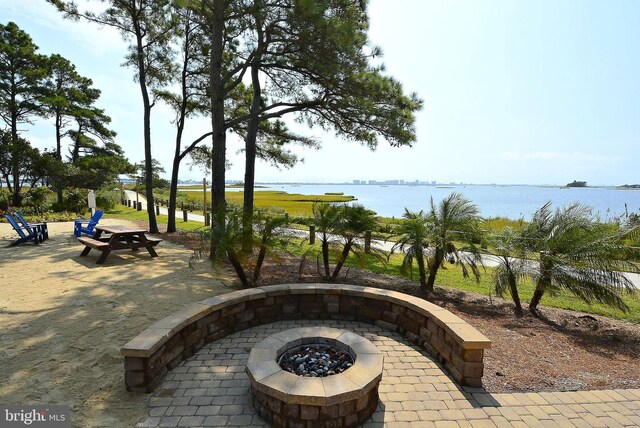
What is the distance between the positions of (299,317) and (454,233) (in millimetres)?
3283

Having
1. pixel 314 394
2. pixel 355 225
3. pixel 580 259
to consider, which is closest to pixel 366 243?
pixel 355 225

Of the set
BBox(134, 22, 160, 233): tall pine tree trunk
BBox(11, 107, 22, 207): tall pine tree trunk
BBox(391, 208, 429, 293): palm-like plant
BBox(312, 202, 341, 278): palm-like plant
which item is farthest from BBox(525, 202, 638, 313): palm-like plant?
BBox(11, 107, 22, 207): tall pine tree trunk

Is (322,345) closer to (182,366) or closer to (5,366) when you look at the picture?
(182,366)

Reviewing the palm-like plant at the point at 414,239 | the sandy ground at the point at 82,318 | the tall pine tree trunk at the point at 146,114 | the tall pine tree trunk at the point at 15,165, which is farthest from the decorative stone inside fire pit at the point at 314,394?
the tall pine tree trunk at the point at 15,165

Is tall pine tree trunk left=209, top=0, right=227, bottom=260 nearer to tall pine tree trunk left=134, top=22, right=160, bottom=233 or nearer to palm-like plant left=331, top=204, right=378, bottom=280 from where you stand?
palm-like plant left=331, top=204, right=378, bottom=280

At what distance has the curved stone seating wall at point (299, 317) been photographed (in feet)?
8.95

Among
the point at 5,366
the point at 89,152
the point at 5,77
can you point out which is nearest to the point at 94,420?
the point at 5,366

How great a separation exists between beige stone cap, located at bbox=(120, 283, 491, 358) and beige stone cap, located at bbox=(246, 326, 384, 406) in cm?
85

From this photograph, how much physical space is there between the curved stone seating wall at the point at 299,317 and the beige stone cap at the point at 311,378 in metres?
0.86

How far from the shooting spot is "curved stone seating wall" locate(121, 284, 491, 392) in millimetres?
2727

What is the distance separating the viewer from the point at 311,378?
238 centimetres

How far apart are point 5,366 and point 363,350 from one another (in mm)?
3463

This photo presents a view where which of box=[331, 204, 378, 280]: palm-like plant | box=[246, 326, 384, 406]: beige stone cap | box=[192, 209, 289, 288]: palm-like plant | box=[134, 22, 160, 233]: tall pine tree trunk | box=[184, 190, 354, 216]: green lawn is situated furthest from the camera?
box=[184, 190, 354, 216]: green lawn

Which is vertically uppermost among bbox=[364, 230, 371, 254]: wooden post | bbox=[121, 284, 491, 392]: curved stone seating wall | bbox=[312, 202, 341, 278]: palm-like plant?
bbox=[312, 202, 341, 278]: palm-like plant
